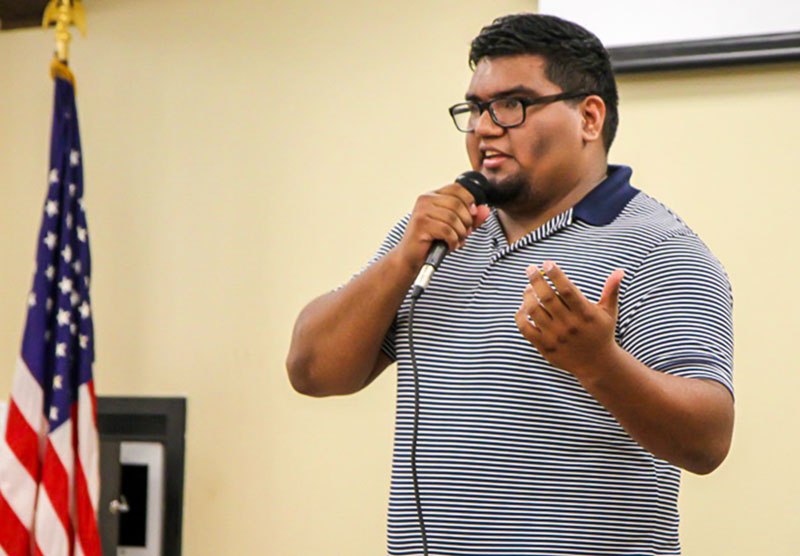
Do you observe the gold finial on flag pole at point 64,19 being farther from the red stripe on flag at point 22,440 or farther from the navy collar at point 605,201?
the navy collar at point 605,201

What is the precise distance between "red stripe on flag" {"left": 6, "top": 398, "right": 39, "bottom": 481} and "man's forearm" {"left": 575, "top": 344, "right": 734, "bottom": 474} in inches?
79.3

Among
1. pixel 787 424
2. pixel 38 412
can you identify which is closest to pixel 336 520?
pixel 38 412

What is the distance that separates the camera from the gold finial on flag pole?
112 inches

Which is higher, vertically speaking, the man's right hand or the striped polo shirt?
the man's right hand

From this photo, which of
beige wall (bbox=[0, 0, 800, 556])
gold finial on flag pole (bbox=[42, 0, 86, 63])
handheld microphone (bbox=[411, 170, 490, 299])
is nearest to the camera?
handheld microphone (bbox=[411, 170, 490, 299])

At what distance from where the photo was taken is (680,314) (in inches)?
48.4

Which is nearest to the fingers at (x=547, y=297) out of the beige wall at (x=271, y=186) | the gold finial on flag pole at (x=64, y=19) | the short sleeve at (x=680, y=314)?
the short sleeve at (x=680, y=314)

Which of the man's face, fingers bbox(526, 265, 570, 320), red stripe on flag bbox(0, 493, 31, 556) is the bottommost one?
red stripe on flag bbox(0, 493, 31, 556)

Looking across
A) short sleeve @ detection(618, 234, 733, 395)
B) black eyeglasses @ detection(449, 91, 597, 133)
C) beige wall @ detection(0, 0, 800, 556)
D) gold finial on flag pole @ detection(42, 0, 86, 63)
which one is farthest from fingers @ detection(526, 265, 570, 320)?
gold finial on flag pole @ detection(42, 0, 86, 63)

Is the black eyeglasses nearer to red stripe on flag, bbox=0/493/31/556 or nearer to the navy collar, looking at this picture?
the navy collar

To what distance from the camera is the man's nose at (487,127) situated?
143cm

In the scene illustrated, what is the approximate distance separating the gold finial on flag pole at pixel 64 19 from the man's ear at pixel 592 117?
187 centimetres

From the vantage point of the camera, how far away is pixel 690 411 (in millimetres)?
1126

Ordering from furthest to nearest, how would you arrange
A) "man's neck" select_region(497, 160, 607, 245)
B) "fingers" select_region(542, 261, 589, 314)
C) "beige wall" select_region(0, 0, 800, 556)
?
1. "beige wall" select_region(0, 0, 800, 556)
2. "man's neck" select_region(497, 160, 607, 245)
3. "fingers" select_region(542, 261, 589, 314)
